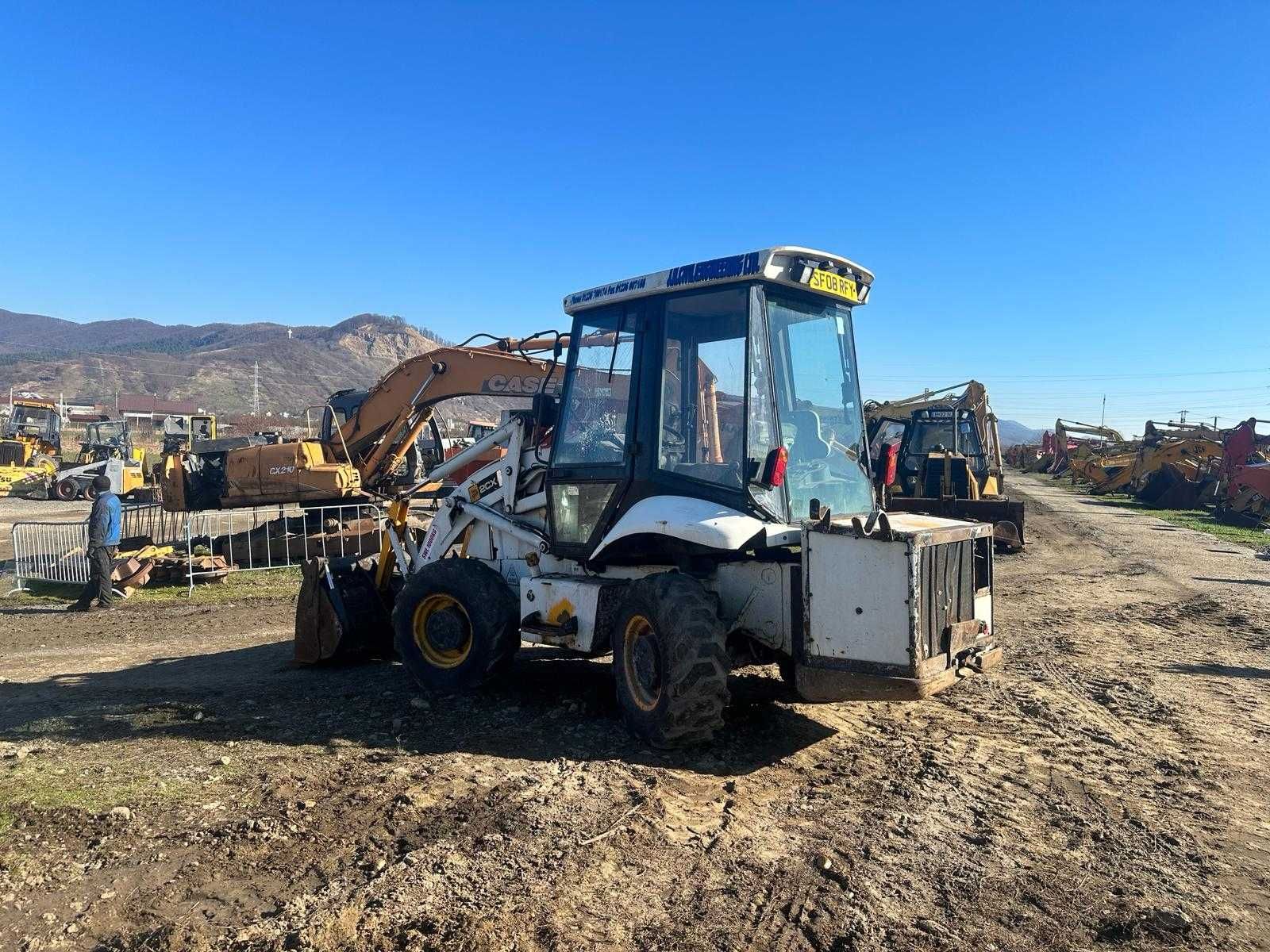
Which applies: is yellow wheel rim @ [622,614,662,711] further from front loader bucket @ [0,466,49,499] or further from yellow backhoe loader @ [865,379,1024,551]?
front loader bucket @ [0,466,49,499]

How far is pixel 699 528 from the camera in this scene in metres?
4.96

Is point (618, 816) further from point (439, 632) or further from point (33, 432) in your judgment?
point (33, 432)

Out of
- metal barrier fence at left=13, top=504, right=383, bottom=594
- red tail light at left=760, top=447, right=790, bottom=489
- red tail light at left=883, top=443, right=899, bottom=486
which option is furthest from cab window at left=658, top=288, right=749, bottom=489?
metal barrier fence at left=13, top=504, right=383, bottom=594

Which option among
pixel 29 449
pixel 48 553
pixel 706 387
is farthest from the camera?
pixel 29 449

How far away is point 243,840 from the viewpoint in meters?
4.04

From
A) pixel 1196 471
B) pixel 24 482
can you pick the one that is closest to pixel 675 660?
pixel 1196 471

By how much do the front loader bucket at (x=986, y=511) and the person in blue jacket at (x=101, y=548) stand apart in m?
11.0

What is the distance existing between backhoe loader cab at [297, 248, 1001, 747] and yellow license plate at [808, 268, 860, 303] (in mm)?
13

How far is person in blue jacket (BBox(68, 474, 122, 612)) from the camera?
36.3ft

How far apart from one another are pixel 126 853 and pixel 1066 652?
737cm

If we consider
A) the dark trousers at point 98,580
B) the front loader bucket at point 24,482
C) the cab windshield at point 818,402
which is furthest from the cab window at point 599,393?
the front loader bucket at point 24,482

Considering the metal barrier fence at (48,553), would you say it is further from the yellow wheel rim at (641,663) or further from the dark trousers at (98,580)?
the yellow wheel rim at (641,663)

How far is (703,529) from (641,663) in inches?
37.8

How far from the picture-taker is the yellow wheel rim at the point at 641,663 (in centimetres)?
519
